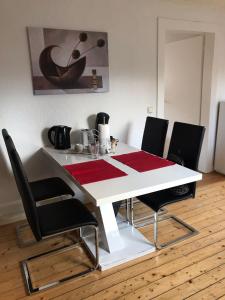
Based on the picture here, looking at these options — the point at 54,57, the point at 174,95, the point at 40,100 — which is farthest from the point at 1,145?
the point at 174,95

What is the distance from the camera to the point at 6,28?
2.27m

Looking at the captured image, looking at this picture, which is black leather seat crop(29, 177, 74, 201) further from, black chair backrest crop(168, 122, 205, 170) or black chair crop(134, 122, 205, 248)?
black chair backrest crop(168, 122, 205, 170)

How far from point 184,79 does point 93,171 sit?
2.79m

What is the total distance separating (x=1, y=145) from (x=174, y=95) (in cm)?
302

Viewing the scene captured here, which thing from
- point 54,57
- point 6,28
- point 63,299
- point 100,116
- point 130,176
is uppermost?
point 6,28

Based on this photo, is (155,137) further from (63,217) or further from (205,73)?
(205,73)

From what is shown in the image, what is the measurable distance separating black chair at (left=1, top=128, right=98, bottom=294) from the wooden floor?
66 mm

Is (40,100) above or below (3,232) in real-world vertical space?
above

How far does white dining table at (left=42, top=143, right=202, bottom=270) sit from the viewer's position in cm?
157

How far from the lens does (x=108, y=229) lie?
2014 mm

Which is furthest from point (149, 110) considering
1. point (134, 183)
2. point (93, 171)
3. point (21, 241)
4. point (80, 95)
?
point (21, 241)

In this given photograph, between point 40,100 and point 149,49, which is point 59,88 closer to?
point 40,100

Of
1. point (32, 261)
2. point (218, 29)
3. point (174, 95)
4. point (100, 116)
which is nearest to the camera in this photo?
point (32, 261)

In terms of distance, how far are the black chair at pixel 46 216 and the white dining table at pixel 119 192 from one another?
0.15 m
